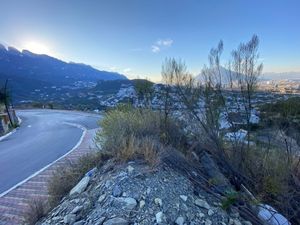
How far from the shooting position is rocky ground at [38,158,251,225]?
4.05m

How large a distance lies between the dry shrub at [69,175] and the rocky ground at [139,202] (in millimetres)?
393

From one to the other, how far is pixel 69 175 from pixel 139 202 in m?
2.07

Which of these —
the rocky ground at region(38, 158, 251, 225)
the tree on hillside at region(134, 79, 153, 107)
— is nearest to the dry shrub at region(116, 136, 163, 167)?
the rocky ground at region(38, 158, 251, 225)

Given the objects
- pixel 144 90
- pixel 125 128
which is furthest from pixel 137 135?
pixel 144 90

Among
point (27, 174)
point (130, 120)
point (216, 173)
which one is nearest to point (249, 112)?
point (216, 173)

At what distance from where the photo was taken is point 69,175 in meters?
5.71

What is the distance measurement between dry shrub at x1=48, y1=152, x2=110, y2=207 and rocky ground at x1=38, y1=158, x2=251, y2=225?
39 cm

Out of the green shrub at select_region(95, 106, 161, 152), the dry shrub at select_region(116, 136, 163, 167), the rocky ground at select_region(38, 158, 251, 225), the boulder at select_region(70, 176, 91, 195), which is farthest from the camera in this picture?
the green shrub at select_region(95, 106, 161, 152)

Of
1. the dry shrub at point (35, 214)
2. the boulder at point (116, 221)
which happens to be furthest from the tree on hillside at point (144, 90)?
the boulder at point (116, 221)

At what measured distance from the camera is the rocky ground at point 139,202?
4.05m

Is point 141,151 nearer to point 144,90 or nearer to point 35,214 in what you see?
point 35,214

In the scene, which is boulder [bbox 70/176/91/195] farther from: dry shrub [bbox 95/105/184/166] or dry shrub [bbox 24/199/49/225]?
dry shrub [bbox 95/105/184/166]

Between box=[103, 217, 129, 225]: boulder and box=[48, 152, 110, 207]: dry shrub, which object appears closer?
box=[103, 217, 129, 225]: boulder

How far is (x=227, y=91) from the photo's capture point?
6.27m
